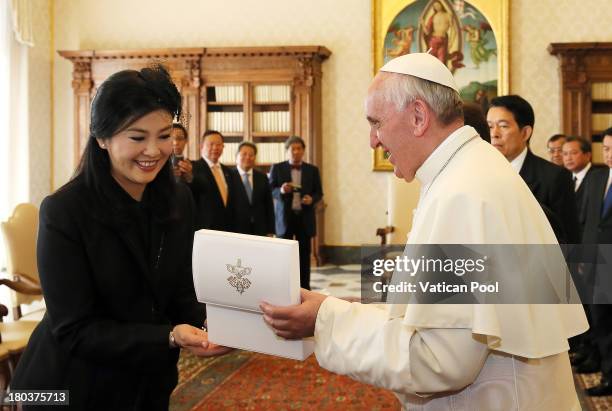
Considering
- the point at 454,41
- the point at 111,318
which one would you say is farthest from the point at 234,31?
the point at 111,318

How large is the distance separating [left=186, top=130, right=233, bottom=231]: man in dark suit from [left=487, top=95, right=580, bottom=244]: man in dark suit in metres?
→ 3.05

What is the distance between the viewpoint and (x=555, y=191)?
11.8 feet

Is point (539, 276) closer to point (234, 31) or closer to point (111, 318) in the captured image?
point (111, 318)

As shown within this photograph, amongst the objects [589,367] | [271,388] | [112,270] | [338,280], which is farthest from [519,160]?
[338,280]

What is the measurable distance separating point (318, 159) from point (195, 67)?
252 centimetres

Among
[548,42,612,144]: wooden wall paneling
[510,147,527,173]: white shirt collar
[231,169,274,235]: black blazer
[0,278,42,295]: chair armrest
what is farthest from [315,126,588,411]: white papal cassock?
[548,42,612,144]: wooden wall paneling

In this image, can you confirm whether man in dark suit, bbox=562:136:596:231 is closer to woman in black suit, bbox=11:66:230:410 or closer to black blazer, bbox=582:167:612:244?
black blazer, bbox=582:167:612:244

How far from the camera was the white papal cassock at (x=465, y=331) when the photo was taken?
59.9 inches

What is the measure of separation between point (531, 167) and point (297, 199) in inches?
167

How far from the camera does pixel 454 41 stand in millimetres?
10117

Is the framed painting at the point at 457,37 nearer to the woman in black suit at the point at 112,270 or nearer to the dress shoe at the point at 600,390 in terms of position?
the dress shoe at the point at 600,390

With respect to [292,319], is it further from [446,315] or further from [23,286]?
[23,286]

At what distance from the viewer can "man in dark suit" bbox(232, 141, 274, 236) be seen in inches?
263

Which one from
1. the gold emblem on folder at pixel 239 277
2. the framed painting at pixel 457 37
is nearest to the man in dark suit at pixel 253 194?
the framed painting at pixel 457 37
